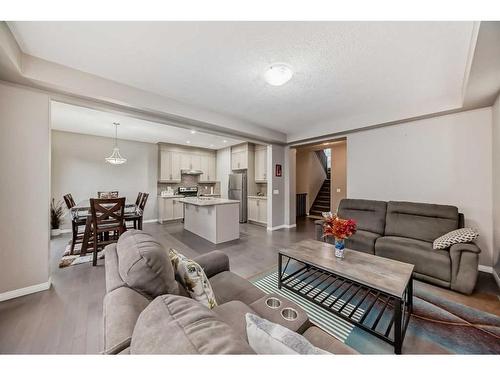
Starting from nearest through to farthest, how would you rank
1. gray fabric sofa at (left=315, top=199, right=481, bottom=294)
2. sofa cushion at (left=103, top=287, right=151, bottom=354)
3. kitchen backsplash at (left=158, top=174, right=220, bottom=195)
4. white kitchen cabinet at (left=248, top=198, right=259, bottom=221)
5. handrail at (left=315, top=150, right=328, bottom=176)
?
sofa cushion at (left=103, top=287, right=151, bottom=354), gray fabric sofa at (left=315, top=199, right=481, bottom=294), white kitchen cabinet at (left=248, top=198, right=259, bottom=221), kitchen backsplash at (left=158, top=174, right=220, bottom=195), handrail at (left=315, top=150, right=328, bottom=176)

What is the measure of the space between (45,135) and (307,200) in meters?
7.23

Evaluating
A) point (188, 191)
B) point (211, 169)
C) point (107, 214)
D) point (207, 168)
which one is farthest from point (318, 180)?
point (107, 214)

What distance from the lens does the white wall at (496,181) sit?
2.40 m

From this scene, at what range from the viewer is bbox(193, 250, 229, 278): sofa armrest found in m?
1.74

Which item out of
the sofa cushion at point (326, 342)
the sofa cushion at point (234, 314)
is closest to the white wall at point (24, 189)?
the sofa cushion at point (234, 314)

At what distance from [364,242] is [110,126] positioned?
18.9ft

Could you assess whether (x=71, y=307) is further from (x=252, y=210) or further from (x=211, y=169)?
(x=211, y=169)

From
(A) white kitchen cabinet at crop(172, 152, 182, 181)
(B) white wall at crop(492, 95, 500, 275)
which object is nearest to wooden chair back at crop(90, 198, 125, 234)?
(A) white kitchen cabinet at crop(172, 152, 182, 181)

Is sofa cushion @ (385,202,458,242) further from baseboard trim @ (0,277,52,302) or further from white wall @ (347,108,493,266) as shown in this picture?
baseboard trim @ (0,277,52,302)

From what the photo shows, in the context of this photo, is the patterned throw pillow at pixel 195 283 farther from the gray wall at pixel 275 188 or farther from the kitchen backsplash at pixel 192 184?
the kitchen backsplash at pixel 192 184

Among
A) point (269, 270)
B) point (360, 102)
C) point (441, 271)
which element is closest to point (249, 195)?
point (269, 270)

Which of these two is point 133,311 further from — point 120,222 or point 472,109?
point 472,109

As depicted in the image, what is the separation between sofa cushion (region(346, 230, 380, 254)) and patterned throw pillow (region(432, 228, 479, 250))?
67cm

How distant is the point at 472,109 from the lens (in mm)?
2779
